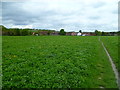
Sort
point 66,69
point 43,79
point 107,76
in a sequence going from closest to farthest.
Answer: point 43,79, point 107,76, point 66,69

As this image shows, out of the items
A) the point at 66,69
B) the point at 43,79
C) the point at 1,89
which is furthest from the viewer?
the point at 66,69

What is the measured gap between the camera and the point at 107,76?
734 cm

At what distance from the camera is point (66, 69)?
8.15 meters

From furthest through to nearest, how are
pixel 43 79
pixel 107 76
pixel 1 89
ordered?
pixel 107 76
pixel 43 79
pixel 1 89

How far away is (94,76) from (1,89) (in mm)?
4707

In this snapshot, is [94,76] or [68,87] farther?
[94,76]

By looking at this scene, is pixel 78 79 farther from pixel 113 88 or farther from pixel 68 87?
pixel 113 88

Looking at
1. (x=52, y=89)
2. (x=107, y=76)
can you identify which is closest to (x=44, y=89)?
(x=52, y=89)

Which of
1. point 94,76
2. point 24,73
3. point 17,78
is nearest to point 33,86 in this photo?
point 17,78

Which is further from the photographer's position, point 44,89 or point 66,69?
point 66,69

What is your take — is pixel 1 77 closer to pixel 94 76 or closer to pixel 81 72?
pixel 81 72

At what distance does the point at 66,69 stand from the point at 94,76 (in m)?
1.72

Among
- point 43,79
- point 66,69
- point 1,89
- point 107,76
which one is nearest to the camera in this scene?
point 1,89

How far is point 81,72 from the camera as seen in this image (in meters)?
7.79
